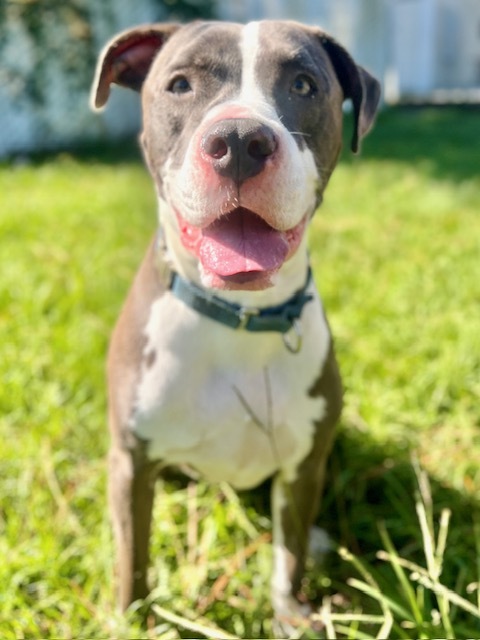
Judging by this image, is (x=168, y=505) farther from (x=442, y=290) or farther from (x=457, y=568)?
(x=442, y=290)

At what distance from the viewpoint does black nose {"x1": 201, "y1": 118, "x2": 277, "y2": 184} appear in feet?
4.90

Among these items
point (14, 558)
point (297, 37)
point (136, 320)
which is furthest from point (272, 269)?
point (14, 558)

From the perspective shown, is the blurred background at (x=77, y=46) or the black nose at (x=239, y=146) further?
the blurred background at (x=77, y=46)

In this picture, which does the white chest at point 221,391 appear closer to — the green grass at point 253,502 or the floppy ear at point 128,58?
the green grass at point 253,502

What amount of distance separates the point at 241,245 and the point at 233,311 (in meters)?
0.22

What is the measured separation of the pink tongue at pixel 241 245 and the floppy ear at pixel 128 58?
613 mm

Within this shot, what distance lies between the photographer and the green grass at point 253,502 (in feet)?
6.64

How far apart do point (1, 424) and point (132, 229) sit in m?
2.26

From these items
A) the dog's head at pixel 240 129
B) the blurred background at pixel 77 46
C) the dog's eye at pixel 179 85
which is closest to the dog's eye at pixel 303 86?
the dog's head at pixel 240 129

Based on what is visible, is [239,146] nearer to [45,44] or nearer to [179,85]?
[179,85]

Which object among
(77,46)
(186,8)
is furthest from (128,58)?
(186,8)

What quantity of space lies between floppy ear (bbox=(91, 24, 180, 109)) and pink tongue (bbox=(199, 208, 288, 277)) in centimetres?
A: 61

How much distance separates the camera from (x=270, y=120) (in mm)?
1572

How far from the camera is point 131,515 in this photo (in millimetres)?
2006
